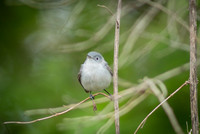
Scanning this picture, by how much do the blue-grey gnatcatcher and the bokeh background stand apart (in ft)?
0.58

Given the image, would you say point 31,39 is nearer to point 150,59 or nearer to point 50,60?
point 50,60

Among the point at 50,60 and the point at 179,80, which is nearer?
the point at 179,80

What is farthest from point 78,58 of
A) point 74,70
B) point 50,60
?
point 50,60

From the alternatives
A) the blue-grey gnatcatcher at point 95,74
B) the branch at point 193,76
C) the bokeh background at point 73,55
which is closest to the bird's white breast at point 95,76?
the blue-grey gnatcatcher at point 95,74

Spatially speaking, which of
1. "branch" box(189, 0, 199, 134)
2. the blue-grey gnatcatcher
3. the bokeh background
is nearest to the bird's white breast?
the blue-grey gnatcatcher

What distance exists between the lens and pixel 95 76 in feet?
11.7

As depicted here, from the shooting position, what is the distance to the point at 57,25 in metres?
5.38

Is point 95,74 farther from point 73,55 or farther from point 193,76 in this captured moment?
point 193,76

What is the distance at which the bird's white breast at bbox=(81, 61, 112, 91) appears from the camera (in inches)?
140

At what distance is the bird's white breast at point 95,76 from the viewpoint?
3.55 meters

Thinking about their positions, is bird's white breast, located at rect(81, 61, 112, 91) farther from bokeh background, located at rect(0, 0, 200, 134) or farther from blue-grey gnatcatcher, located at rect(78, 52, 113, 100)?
bokeh background, located at rect(0, 0, 200, 134)

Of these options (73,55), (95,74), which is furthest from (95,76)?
(73,55)

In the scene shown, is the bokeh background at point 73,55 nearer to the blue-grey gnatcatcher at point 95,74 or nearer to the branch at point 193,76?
the blue-grey gnatcatcher at point 95,74

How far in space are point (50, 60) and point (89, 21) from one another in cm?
108
